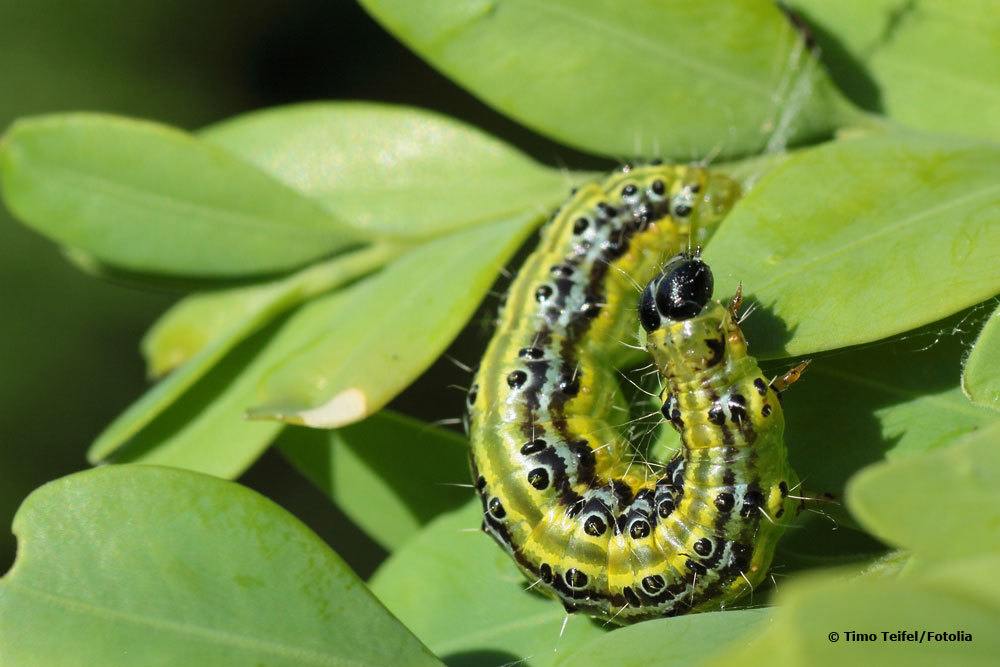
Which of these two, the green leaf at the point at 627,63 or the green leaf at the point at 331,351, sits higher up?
the green leaf at the point at 627,63

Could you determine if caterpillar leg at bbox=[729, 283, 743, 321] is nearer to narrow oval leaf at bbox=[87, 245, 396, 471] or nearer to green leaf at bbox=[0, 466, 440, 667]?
green leaf at bbox=[0, 466, 440, 667]

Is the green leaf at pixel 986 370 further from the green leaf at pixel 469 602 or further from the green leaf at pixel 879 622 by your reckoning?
the green leaf at pixel 469 602

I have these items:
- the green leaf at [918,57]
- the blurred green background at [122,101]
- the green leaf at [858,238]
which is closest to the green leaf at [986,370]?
the green leaf at [858,238]

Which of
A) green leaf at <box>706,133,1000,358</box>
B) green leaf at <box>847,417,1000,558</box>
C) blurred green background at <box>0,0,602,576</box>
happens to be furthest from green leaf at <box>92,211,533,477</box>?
blurred green background at <box>0,0,602,576</box>

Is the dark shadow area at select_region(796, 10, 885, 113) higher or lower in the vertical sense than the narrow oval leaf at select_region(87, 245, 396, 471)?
higher

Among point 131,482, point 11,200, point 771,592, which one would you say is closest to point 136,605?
point 131,482

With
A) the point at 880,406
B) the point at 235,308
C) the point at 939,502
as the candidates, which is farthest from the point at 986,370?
the point at 235,308

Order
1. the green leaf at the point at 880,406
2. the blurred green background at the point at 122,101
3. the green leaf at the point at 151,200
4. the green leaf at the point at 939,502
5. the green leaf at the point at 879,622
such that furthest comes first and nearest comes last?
the blurred green background at the point at 122,101 → the green leaf at the point at 151,200 → the green leaf at the point at 880,406 → the green leaf at the point at 939,502 → the green leaf at the point at 879,622
